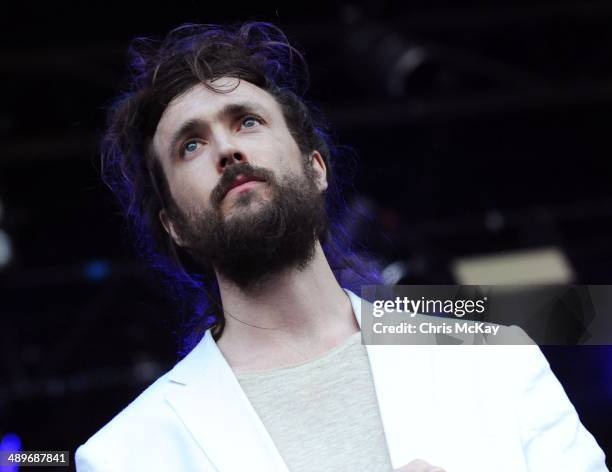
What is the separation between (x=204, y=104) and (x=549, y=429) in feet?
3.89

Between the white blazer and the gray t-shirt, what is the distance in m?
0.04

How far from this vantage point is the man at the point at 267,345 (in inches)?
71.8

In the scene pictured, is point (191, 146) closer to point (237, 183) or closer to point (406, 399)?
point (237, 183)

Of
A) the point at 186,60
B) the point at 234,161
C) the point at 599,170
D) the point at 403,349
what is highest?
the point at 599,170

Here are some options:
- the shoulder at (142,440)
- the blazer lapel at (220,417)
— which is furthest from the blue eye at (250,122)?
the shoulder at (142,440)

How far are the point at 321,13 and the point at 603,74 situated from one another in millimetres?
2090

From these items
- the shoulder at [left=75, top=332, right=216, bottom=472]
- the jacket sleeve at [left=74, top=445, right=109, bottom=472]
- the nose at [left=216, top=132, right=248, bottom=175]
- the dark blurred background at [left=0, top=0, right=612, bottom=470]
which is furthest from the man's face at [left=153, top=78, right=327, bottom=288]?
the dark blurred background at [left=0, top=0, right=612, bottom=470]

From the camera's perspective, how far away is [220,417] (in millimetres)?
1914

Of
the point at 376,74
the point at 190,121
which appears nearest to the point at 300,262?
the point at 190,121

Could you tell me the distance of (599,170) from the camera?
6.87 m

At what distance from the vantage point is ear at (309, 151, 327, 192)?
245 centimetres

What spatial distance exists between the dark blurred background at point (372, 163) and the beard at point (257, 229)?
87.3 inches

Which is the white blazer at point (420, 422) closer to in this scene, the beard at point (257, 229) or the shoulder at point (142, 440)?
the shoulder at point (142, 440)

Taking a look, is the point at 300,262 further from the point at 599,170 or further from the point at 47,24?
the point at 599,170
